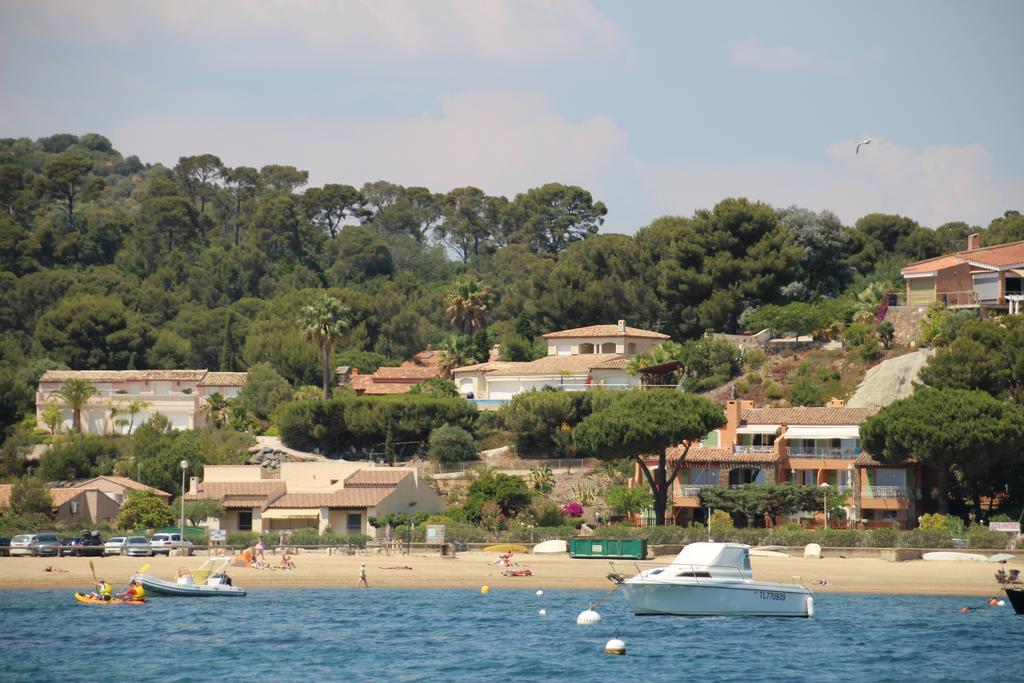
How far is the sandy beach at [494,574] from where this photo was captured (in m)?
58.7

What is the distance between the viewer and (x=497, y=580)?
2404 inches

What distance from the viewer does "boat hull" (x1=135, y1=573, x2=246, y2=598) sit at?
182 ft

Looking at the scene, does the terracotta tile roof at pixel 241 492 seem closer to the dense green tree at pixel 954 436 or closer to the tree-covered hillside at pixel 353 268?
the tree-covered hillside at pixel 353 268

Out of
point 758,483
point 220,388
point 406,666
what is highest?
point 220,388

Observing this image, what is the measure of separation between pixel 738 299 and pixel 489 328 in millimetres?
28435

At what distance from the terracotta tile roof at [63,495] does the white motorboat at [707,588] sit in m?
41.2

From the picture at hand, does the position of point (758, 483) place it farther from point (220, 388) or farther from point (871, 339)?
point (220, 388)

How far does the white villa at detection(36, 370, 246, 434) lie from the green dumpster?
42498 millimetres

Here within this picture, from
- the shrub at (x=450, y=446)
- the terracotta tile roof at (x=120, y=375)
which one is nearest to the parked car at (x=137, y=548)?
the shrub at (x=450, y=446)

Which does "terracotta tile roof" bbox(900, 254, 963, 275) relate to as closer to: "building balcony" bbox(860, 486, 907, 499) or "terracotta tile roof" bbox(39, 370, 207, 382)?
"building balcony" bbox(860, 486, 907, 499)

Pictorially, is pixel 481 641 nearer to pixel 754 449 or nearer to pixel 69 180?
pixel 754 449

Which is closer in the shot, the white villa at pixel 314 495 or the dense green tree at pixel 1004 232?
the white villa at pixel 314 495

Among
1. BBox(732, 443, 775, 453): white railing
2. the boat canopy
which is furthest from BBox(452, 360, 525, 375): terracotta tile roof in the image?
the boat canopy

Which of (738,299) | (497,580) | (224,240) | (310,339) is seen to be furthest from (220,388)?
(224,240)
